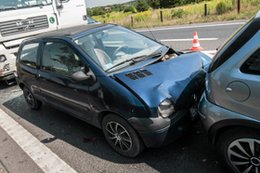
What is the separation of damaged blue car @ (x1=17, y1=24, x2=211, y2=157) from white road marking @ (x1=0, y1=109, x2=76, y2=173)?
66cm

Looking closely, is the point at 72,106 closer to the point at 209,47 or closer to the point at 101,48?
the point at 101,48

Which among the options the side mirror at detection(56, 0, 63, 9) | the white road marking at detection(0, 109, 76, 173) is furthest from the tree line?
the white road marking at detection(0, 109, 76, 173)

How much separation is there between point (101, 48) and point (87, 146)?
144cm

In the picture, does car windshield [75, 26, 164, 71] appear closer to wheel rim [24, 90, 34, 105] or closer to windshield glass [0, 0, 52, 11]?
wheel rim [24, 90, 34, 105]

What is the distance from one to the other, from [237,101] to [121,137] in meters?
1.56

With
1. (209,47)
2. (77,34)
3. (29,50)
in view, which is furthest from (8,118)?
(209,47)

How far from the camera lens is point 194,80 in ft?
11.9

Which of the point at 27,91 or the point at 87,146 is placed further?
the point at 27,91

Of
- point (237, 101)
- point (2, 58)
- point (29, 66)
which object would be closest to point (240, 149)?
point (237, 101)

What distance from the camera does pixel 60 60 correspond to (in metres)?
4.35

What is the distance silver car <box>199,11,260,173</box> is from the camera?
248 cm

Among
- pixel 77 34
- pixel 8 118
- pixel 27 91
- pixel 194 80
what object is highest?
pixel 77 34

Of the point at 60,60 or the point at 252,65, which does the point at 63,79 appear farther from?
the point at 252,65

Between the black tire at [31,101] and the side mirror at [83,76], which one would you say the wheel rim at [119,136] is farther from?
the black tire at [31,101]
